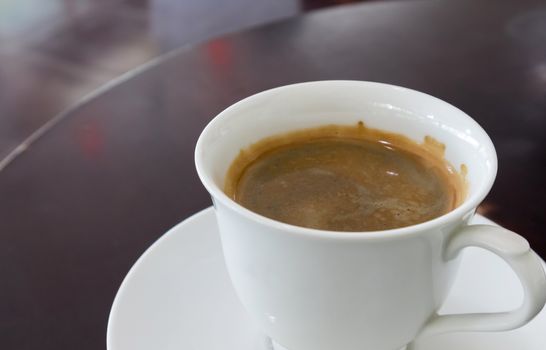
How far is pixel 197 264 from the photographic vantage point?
33.1 inches

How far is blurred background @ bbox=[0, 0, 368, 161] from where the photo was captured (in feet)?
8.16

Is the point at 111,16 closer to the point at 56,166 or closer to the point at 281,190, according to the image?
the point at 56,166

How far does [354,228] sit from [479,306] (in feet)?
0.65

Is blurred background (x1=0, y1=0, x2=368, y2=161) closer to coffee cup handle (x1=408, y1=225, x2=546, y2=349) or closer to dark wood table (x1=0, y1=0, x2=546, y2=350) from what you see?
dark wood table (x1=0, y1=0, x2=546, y2=350)

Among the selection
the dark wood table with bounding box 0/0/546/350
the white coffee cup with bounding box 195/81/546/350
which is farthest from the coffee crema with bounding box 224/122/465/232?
the dark wood table with bounding box 0/0/546/350

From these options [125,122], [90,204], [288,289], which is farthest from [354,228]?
[125,122]

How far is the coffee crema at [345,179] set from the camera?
744mm

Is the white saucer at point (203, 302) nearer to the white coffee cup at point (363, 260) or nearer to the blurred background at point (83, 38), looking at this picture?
the white coffee cup at point (363, 260)

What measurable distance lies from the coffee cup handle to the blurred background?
6.32 ft

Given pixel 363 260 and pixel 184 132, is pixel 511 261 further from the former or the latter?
pixel 184 132

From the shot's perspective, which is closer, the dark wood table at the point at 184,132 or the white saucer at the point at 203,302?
the white saucer at the point at 203,302

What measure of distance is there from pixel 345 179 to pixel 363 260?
0.78 feet

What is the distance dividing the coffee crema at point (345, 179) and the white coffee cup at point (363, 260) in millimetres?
38

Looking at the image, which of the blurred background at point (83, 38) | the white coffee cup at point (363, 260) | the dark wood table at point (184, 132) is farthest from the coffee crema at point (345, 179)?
the blurred background at point (83, 38)
